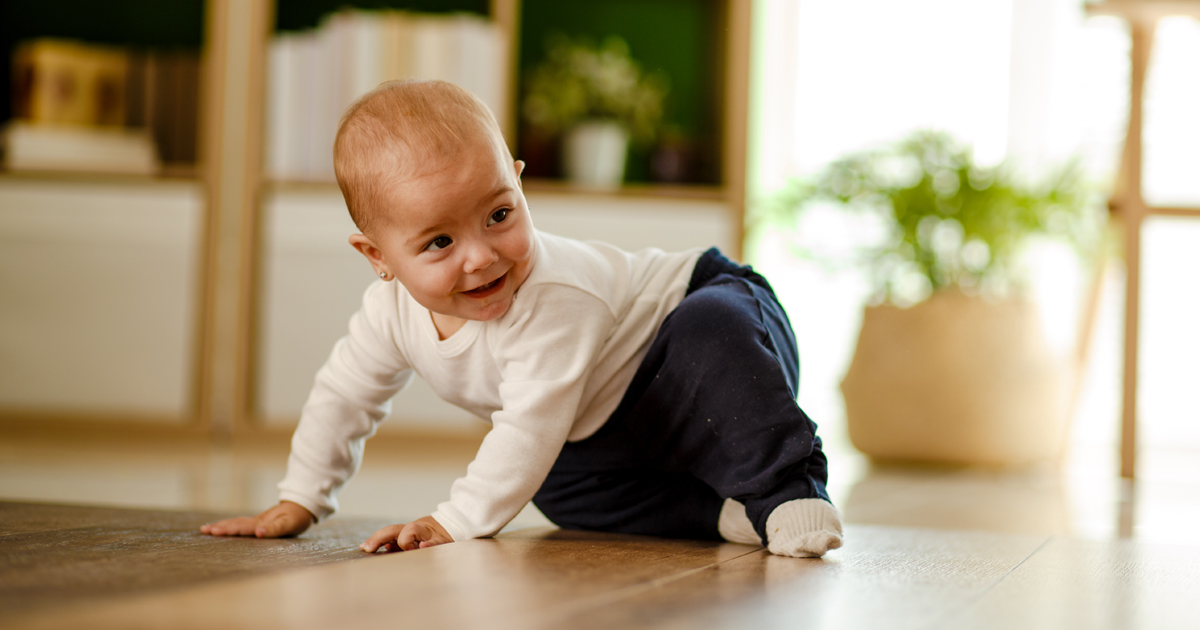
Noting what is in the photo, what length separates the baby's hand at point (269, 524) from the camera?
3.12 feet

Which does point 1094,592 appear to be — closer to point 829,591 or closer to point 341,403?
point 829,591

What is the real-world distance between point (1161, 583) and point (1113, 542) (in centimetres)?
29

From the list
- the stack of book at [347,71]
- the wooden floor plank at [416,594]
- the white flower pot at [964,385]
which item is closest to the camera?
the wooden floor plank at [416,594]

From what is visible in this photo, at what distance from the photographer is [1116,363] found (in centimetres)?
280

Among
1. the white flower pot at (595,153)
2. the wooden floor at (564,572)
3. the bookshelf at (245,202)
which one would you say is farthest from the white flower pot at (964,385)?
the white flower pot at (595,153)

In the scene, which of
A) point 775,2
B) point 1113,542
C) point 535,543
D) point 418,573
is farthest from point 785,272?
point 418,573

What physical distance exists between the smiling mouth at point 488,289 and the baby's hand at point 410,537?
0.64 feet

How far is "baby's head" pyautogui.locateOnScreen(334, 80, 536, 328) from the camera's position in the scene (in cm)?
82

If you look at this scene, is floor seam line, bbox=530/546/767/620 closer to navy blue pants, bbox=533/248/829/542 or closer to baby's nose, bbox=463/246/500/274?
→ navy blue pants, bbox=533/248/829/542

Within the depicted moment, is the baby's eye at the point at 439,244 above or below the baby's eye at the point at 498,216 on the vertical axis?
below

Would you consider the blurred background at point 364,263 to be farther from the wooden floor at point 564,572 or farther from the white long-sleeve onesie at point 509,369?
the white long-sleeve onesie at point 509,369

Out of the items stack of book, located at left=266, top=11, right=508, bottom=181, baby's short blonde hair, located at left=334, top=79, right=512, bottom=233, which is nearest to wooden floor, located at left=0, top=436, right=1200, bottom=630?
baby's short blonde hair, located at left=334, top=79, right=512, bottom=233

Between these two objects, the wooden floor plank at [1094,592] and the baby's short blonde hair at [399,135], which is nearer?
the wooden floor plank at [1094,592]

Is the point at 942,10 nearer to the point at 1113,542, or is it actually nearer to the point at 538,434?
the point at 1113,542
